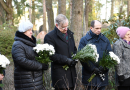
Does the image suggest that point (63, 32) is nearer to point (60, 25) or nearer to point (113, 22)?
point (60, 25)

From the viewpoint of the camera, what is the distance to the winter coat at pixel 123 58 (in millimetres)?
3807

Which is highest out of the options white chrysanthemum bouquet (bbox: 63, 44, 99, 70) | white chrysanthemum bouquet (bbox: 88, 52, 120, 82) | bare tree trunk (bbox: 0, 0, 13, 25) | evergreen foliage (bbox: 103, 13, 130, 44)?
bare tree trunk (bbox: 0, 0, 13, 25)

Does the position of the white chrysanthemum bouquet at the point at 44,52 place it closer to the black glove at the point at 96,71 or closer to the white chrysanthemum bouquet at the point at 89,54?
the white chrysanthemum bouquet at the point at 89,54

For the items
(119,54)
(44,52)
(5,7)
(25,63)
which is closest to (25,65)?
(25,63)

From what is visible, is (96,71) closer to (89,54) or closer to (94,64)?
(94,64)

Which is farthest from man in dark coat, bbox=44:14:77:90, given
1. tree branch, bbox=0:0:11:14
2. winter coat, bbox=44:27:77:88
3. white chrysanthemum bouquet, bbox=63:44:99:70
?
tree branch, bbox=0:0:11:14

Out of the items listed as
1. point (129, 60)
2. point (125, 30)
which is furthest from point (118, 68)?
point (125, 30)

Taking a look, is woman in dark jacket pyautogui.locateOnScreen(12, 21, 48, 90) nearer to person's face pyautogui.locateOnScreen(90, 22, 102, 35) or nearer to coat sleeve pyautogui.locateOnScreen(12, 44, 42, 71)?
coat sleeve pyautogui.locateOnScreen(12, 44, 42, 71)

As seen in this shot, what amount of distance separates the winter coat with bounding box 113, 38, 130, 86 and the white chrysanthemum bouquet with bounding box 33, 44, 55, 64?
5.65ft

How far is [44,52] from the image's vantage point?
2977 mm

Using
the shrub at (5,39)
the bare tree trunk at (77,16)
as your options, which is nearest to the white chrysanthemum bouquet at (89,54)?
the bare tree trunk at (77,16)

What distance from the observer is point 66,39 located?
11.8 ft

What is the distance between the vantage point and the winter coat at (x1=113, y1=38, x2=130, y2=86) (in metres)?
3.81

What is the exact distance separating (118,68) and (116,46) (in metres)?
0.53
